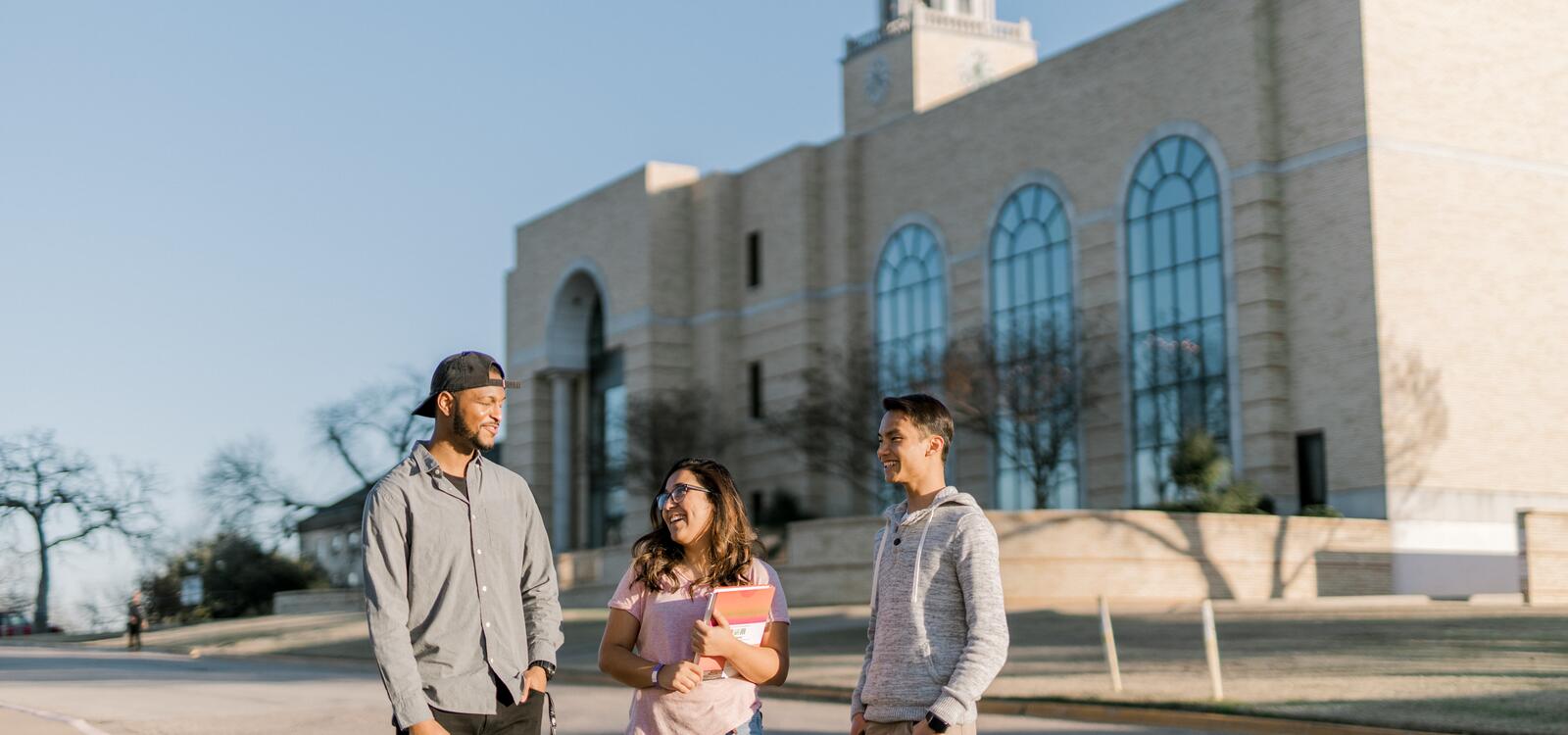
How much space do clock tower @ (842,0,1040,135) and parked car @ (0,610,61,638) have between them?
33266 mm

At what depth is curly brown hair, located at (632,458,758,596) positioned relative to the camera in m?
5.80

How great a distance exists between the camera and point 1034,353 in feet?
133

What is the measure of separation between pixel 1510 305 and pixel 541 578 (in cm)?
3438

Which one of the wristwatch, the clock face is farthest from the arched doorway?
the wristwatch

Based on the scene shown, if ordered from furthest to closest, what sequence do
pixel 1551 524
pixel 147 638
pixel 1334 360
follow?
1. pixel 147 638
2. pixel 1334 360
3. pixel 1551 524

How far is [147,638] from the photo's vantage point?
148 feet

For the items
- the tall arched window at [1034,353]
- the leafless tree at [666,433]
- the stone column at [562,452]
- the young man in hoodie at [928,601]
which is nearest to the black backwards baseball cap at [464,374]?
the young man in hoodie at [928,601]

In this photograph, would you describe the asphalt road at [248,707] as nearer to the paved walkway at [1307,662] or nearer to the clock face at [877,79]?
the paved walkway at [1307,662]

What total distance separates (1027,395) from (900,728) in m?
35.4

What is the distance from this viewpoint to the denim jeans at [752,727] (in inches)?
226

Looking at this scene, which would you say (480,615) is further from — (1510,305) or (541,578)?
(1510,305)

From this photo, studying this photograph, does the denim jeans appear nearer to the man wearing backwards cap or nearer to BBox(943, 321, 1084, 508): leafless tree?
the man wearing backwards cap

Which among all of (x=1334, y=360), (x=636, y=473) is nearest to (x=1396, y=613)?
(x=1334, y=360)

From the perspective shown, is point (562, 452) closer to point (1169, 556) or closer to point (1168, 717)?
point (1169, 556)
